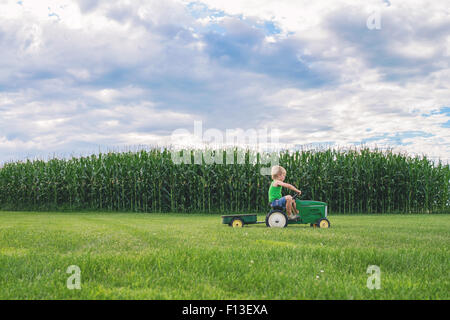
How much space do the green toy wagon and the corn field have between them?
9.28 metres

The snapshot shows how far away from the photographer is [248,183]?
1958cm

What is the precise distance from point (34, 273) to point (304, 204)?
6.82 metres

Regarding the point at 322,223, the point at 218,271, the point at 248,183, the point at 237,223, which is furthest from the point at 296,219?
the point at 248,183

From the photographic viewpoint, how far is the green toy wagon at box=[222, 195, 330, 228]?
31.8 feet

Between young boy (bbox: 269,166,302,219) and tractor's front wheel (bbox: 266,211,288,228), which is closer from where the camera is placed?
young boy (bbox: 269,166,302,219)

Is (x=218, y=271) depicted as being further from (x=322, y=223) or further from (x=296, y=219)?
(x=322, y=223)

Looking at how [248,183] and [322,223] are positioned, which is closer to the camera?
[322,223]

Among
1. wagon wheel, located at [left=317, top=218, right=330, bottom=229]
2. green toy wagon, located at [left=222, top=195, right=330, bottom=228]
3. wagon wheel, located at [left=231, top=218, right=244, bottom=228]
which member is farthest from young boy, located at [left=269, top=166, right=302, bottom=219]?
wagon wheel, located at [left=231, top=218, right=244, bottom=228]

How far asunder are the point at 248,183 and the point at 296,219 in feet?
32.3

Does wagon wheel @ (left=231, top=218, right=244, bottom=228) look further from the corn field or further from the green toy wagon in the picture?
the corn field

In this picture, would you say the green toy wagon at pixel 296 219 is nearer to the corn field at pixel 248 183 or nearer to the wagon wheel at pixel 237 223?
the wagon wheel at pixel 237 223
